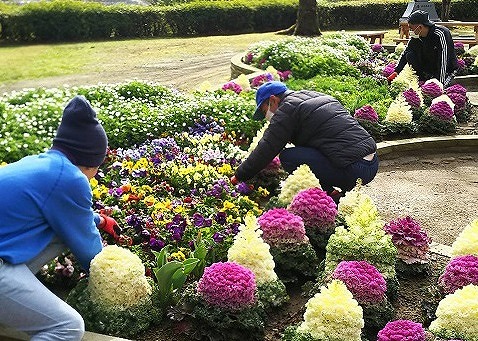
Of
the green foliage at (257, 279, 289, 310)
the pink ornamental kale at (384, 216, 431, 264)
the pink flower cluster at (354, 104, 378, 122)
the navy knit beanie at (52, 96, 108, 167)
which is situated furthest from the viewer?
the pink flower cluster at (354, 104, 378, 122)

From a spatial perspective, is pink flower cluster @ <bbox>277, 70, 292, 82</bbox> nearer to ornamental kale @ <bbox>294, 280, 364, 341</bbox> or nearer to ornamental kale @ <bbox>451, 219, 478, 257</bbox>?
ornamental kale @ <bbox>451, 219, 478, 257</bbox>

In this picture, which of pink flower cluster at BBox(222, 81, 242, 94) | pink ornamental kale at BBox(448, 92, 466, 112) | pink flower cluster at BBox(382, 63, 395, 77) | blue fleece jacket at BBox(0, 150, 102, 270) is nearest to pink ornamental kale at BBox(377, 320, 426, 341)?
blue fleece jacket at BBox(0, 150, 102, 270)

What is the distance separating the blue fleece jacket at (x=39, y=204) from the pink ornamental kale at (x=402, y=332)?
5.04 ft

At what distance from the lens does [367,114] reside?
751 cm

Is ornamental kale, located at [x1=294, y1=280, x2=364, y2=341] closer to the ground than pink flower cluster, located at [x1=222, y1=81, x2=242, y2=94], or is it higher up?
higher up

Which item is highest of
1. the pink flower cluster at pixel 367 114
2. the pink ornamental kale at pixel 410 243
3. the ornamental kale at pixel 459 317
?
the ornamental kale at pixel 459 317

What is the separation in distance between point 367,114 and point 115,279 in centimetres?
489

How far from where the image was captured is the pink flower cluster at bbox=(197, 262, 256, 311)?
10.8 ft

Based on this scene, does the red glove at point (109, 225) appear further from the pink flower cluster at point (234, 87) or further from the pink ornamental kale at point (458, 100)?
the pink ornamental kale at point (458, 100)

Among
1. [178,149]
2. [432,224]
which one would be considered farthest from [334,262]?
[178,149]

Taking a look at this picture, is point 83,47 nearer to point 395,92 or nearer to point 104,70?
point 104,70

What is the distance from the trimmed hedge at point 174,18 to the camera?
23078mm

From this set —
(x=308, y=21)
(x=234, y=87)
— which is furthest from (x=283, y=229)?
(x=308, y=21)

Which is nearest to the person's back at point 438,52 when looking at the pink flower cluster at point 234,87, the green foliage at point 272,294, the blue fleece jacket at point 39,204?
the pink flower cluster at point 234,87
